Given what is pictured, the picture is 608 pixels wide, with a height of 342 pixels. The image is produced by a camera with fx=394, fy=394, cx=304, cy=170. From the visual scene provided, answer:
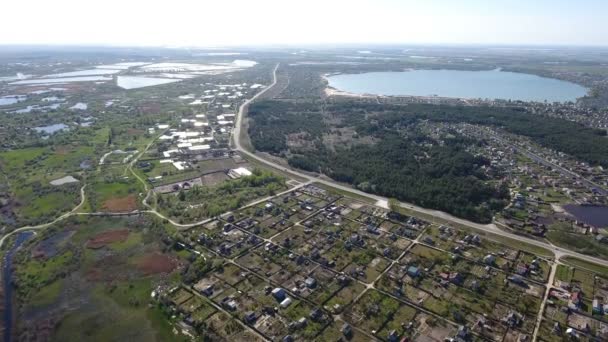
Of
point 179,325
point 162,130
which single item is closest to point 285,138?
point 162,130

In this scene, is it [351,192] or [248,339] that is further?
[351,192]

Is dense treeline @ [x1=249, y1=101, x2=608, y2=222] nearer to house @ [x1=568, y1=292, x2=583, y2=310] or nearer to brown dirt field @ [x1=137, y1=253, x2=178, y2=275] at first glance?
house @ [x1=568, y1=292, x2=583, y2=310]

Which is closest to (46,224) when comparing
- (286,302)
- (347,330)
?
(286,302)

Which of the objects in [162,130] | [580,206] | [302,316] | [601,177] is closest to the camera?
[302,316]

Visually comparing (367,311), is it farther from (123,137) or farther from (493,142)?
(123,137)

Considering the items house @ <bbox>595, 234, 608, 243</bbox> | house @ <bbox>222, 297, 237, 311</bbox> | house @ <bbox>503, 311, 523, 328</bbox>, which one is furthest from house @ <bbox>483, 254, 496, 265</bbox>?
house @ <bbox>222, 297, 237, 311</bbox>

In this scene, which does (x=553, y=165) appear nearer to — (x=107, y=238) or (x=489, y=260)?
(x=489, y=260)

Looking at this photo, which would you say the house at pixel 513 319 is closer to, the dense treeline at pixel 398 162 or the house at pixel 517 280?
the house at pixel 517 280

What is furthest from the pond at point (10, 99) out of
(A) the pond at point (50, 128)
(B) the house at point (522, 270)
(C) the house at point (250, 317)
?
(B) the house at point (522, 270)
